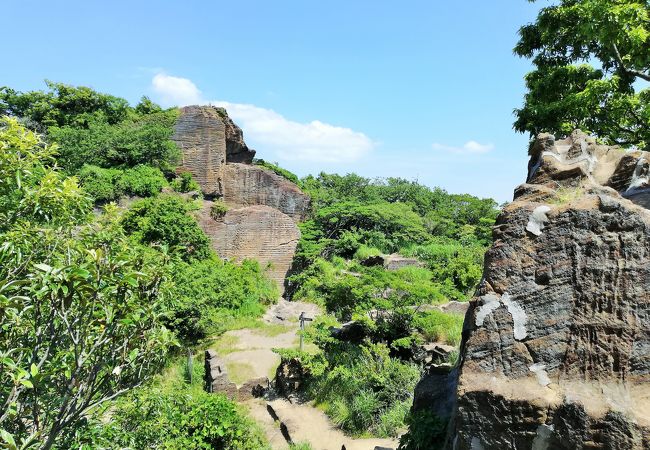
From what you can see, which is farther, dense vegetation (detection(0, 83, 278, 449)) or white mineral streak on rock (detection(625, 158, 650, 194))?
white mineral streak on rock (detection(625, 158, 650, 194))

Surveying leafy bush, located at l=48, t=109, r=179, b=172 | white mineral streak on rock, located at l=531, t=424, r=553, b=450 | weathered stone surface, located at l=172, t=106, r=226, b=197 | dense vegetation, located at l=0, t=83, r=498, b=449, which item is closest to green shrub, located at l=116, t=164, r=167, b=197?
dense vegetation, located at l=0, t=83, r=498, b=449

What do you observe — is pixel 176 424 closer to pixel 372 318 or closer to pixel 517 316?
pixel 517 316

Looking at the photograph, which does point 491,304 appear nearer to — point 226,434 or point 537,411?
point 537,411

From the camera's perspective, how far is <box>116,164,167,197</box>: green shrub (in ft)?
60.5

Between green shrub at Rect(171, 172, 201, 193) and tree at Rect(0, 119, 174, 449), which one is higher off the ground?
green shrub at Rect(171, 172, 201, 193)

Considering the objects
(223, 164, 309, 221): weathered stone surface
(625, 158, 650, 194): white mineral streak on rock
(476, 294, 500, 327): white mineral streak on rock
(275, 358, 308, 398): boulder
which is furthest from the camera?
(223, 164, 309, 221): weathered stone surface

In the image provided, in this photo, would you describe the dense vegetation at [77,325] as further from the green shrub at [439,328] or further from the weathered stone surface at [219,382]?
the green shrub at [439,328]

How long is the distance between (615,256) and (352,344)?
7113 mm

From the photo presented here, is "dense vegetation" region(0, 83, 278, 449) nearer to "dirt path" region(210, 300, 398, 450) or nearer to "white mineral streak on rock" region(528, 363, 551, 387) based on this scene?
"dirt path" region(210, 300, 398, 450)

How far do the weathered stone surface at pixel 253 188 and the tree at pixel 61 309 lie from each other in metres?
17.9

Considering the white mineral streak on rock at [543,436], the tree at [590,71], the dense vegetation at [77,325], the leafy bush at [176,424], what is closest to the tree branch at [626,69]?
the tree at [590,71]

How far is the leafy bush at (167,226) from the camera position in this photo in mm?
15672

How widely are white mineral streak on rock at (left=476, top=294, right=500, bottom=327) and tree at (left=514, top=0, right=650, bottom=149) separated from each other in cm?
592

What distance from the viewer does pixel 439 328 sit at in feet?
32.9
